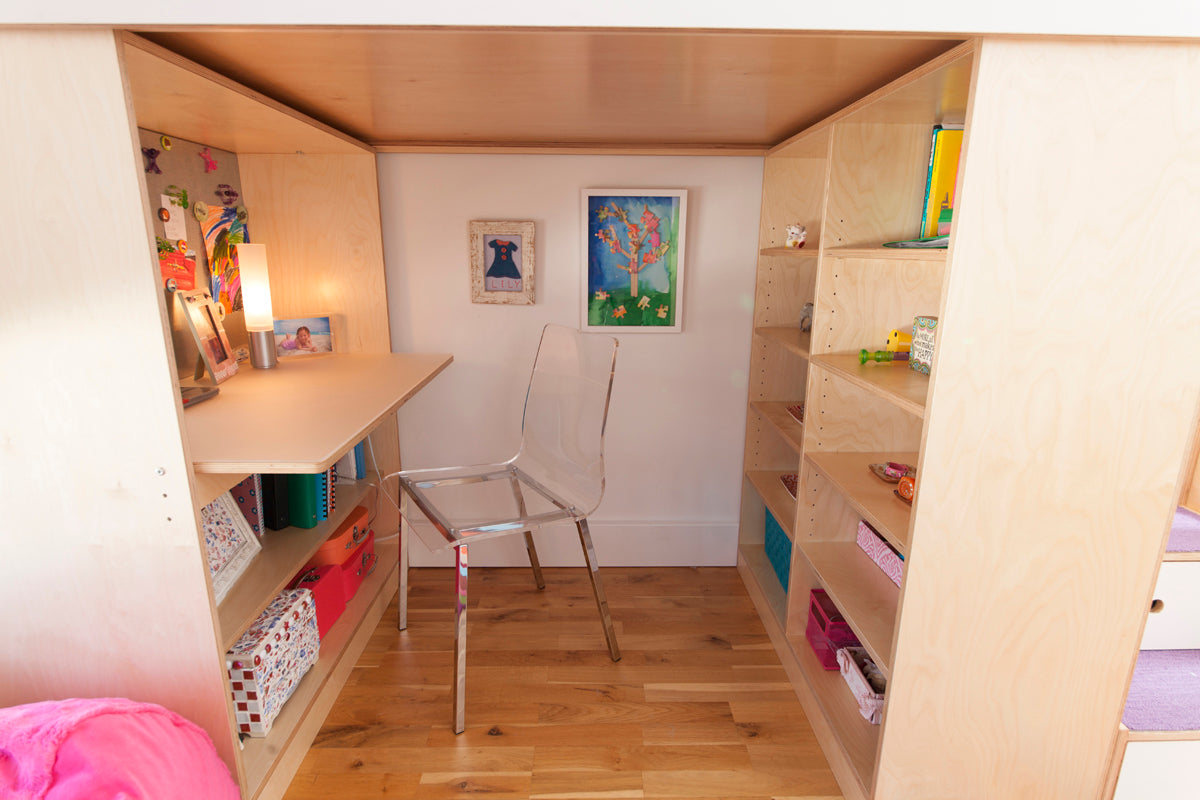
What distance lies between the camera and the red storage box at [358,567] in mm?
2045

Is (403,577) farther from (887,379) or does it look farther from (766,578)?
(887,379)

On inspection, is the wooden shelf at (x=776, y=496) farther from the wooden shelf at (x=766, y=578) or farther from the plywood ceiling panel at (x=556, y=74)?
the plywood ceiling panel at (x=556, y=74)

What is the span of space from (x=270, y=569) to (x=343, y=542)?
0.40 meters

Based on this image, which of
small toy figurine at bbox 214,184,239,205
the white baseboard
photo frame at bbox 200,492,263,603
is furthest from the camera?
the white baseboard

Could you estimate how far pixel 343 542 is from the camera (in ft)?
6.60

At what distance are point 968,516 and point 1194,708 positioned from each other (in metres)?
0.71

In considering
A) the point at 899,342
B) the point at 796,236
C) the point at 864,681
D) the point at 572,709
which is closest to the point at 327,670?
the point at 572,709

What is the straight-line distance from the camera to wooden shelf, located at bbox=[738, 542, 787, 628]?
2.09 meters

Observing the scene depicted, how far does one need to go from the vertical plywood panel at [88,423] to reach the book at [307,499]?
68cm

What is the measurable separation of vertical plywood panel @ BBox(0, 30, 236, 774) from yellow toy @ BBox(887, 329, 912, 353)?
1643mm

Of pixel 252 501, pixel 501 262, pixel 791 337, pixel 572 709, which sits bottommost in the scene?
pixel 572 709

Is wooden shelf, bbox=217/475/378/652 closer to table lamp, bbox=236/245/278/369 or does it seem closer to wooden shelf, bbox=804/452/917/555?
table lamp, bbox=236/245/278/369

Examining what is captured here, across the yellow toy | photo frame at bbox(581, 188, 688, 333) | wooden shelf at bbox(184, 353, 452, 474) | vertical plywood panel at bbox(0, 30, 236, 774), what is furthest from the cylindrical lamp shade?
the yellow toy

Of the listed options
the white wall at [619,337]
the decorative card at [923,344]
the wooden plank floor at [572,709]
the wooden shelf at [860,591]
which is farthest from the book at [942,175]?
the wooden plank floor at [572,709]
